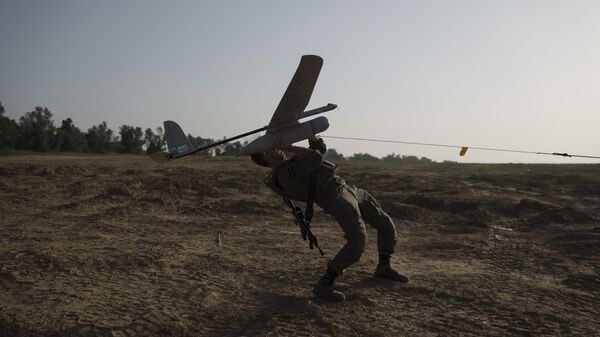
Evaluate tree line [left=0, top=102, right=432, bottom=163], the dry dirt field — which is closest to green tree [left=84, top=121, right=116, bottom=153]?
tree line [left=0, top=102, right=432, bottom=163]

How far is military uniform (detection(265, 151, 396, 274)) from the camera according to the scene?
456cm

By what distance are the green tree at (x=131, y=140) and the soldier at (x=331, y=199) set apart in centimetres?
5483

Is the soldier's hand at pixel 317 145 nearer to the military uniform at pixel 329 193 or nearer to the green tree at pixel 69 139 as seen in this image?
the military uniform at pixel 329 193

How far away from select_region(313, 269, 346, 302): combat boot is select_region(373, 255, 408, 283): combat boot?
3.03ft

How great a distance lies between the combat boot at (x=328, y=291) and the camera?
4441mm

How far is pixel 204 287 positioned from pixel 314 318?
146 centimetres

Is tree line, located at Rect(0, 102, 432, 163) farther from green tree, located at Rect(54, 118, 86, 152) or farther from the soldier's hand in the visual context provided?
the soldier's hand

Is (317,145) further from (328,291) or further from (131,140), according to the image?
(131,140)

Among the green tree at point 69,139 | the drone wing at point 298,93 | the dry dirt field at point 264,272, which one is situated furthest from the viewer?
the green tree at point 69,139

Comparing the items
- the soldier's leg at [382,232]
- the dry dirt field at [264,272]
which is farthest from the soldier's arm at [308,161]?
the dry dirt field at [264,272]

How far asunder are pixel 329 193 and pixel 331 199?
0.07 metres

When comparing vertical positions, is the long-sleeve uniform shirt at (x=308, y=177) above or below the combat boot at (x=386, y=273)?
above

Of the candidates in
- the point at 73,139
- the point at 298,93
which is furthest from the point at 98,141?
the point at 298,93

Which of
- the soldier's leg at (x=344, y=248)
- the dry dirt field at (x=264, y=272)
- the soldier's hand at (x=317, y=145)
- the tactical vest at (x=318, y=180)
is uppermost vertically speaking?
the soldier's hand at (x=317, y=145)
